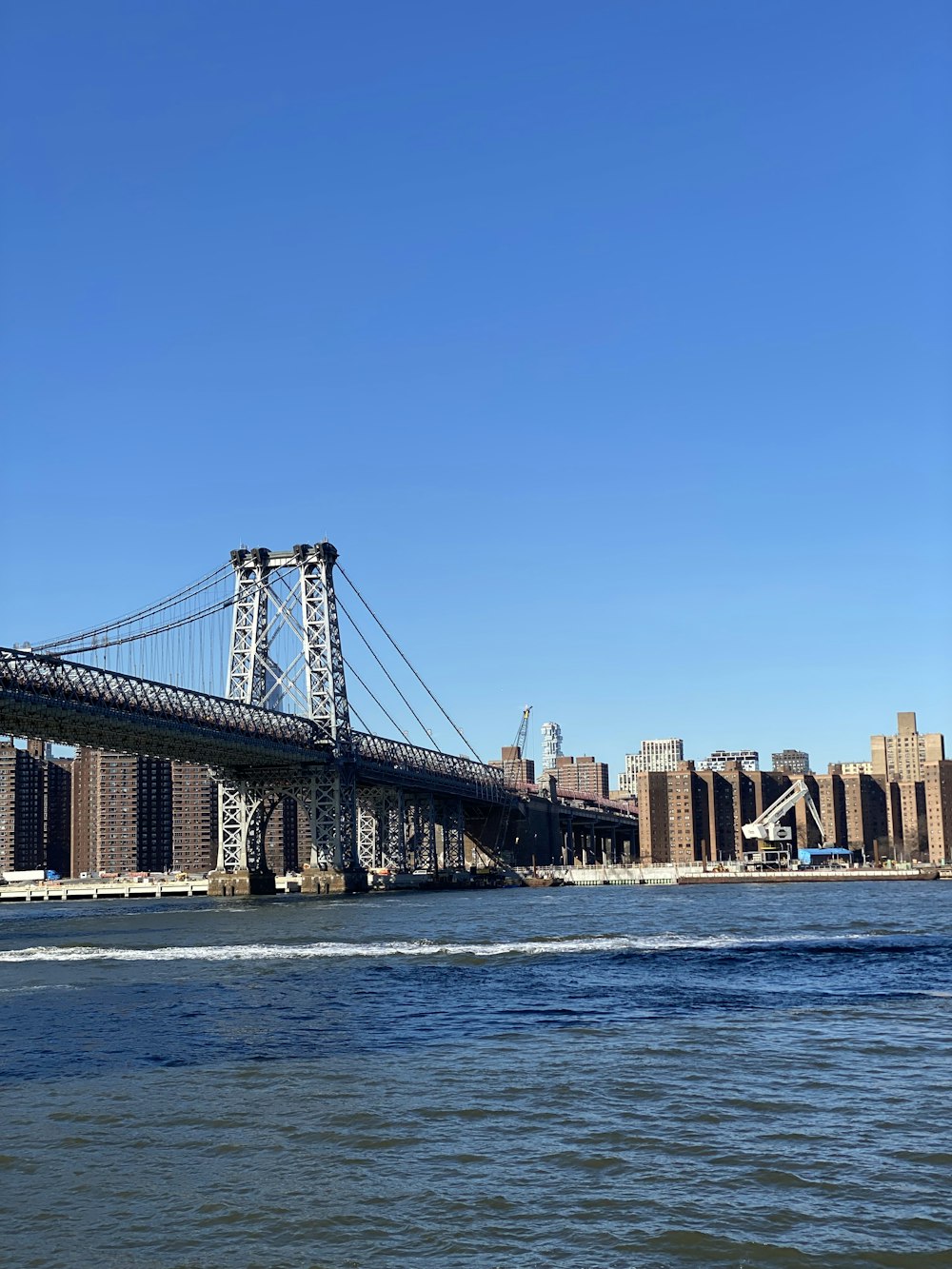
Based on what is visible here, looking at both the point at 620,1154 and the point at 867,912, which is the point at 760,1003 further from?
the point at 867,912

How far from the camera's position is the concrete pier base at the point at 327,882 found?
4818 inches

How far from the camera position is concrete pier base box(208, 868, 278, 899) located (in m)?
122

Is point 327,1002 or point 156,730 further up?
point 156,730

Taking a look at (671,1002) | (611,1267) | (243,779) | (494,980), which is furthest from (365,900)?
(611,1267)

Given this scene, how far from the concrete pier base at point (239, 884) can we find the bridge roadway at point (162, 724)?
996 centimetres

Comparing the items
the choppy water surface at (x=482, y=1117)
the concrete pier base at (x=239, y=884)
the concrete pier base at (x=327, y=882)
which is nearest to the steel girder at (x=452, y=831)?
the concrete pier base at (x=327, y=882)

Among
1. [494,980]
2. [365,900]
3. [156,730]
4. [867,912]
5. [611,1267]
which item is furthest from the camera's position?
[365,900]

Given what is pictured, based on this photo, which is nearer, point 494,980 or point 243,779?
point 494,980

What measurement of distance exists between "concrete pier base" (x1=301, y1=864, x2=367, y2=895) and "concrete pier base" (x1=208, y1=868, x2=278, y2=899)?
3.63 metres

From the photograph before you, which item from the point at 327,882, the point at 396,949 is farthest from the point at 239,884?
the point at 396,949

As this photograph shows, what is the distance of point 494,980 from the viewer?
130ft

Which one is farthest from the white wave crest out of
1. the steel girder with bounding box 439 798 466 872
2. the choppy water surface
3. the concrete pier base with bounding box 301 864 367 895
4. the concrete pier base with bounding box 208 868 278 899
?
the steel girder with bounding box 439 798 466 872

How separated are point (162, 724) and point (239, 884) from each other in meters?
30.9

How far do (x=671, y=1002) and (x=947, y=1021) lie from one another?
6.86 metres
